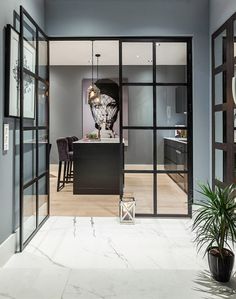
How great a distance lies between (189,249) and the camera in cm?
294

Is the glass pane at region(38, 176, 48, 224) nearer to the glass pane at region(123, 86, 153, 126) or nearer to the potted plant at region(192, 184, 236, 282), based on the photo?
the glass pane at region(123, 86, 153, 126)

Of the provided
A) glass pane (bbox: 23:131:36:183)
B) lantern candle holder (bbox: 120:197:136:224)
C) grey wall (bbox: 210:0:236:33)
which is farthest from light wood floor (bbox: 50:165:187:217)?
grey wall (bbox: 210:0:236:33)

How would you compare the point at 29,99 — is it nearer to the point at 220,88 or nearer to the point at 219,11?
the point at 220,88

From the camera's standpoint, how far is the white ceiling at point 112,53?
392cm

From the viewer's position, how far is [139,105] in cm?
397

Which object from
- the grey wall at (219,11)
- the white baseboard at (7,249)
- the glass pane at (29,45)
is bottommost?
the white baseboard at (7,249)

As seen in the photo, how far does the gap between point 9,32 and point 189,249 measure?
268 cm

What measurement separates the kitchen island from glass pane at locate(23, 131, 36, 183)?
225 cm

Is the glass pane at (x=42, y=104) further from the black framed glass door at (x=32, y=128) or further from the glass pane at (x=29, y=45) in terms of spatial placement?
the glass pane at (x=29, y=45)

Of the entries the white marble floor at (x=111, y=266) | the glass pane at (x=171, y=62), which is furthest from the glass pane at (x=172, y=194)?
the glass pane at (x=171, y=62)

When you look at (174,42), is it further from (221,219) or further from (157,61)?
(221,219)

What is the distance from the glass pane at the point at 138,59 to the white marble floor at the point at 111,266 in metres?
1.97

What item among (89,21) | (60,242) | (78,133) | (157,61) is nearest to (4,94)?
(60,242)

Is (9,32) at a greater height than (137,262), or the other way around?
(9,32)
